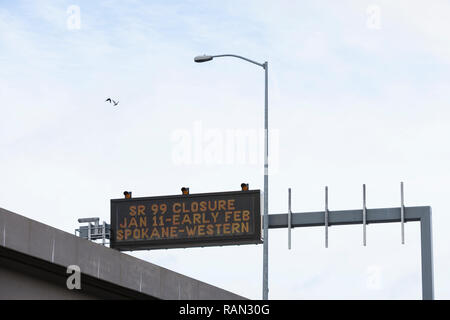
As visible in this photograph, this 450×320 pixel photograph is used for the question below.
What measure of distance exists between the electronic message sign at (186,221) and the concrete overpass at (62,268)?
16.3 m

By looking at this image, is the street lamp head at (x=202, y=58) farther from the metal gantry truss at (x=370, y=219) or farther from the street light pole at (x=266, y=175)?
the metal gantry truss at (x=370, y=219)

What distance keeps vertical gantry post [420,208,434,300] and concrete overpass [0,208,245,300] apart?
19642 mm

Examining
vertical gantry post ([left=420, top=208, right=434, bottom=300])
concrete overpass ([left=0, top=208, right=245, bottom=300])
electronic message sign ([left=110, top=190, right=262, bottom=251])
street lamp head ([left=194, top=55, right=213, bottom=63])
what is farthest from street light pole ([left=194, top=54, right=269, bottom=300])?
vertical gantry post ([left=420, top=208, right=434, bottom=300])

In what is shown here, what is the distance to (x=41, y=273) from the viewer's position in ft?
78.1

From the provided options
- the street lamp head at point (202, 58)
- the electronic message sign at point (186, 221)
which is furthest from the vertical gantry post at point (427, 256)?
the street lamp head at point (202, 58)

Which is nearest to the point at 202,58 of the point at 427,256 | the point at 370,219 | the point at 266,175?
the point at 266,175

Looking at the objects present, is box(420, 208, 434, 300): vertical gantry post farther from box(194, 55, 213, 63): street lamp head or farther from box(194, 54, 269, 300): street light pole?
box(194, 55, 213, 63): street lamp head

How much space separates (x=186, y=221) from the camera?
4531 centimetres

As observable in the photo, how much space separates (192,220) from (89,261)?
808 inches

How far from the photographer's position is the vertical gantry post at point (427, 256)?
45.2 m

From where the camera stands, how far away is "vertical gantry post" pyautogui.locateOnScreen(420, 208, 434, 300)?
45.2 meters
